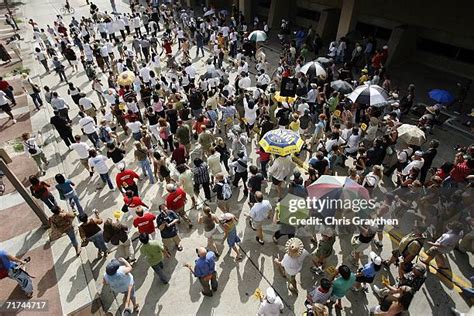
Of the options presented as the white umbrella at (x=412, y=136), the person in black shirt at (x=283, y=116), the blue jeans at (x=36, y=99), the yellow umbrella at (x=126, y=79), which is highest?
the white umbrella at (x=412, y=136)

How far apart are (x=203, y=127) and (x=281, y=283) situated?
491 centimetres

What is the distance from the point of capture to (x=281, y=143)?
25.5ft

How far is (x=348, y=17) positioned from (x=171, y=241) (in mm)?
14703

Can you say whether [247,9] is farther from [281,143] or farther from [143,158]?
[281,143]

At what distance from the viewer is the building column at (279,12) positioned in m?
20.4

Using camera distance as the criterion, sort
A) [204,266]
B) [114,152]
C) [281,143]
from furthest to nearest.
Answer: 1. [114,152]
2. [281,143]
3. [204,266]

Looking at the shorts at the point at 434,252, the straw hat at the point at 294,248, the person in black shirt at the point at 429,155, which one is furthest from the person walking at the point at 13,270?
the person in black shirt at the point at 429,155

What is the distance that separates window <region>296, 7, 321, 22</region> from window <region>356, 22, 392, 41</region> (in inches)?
131

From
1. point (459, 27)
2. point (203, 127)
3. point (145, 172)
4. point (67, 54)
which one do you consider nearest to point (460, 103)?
point (459, 27)

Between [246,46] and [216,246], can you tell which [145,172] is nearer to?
[216,246]

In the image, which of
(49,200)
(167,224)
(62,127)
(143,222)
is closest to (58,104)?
(62,127)

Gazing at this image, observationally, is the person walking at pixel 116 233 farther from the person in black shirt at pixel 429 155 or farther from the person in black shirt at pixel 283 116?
the person in black shirt at pixel 429 155

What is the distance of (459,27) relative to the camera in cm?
1320

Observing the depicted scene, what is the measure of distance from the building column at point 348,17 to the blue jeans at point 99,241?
15452 mm
